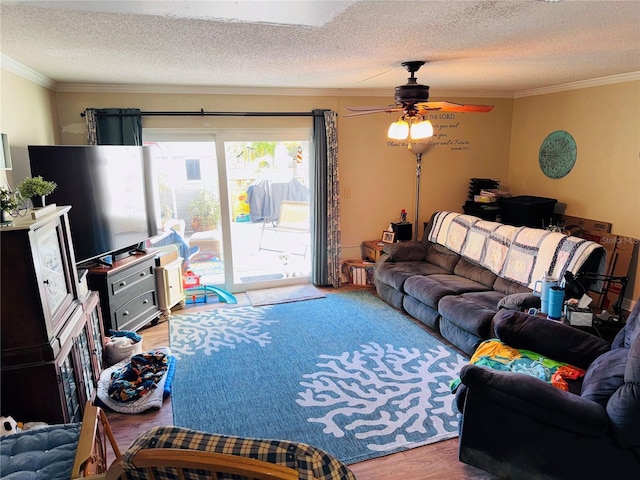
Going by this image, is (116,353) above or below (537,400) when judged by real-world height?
below

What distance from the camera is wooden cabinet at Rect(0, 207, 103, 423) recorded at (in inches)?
81.0

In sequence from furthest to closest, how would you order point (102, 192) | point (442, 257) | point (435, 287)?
1. point (442, 257)
2. point (435, 287)
3. point (102, 192)

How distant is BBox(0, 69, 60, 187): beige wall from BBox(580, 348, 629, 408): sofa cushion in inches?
149

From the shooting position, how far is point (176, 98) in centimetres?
447

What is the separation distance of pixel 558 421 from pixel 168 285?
358cm

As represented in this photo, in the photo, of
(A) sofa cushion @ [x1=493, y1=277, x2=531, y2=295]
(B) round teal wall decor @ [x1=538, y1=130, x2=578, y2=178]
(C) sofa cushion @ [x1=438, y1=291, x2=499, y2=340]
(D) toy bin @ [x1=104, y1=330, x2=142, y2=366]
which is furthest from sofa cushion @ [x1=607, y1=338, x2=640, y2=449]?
(B) round teal wall decor @ [x1=538, y1=130, x2=578, y2=178]

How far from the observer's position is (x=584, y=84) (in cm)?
452

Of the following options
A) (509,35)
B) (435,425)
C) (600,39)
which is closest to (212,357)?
(435,425)

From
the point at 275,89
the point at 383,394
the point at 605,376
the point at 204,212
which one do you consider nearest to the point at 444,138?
the point at 275,89

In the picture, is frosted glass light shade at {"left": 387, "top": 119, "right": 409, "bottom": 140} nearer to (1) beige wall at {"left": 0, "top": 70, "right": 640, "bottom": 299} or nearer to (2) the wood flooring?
(1) beige wall at {"left": 0, "top": 70, "right": 640, "bottom": 299}

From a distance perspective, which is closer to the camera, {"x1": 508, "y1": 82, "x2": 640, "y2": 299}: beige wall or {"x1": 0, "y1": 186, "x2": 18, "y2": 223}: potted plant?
{"x1": 0, "y1": 186, "x2": 18, "y2": 223}: potted plant

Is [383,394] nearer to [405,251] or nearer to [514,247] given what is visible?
[514,247]

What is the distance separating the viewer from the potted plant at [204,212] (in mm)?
4852

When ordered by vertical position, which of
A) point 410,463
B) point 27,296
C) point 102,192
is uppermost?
point 102,192
